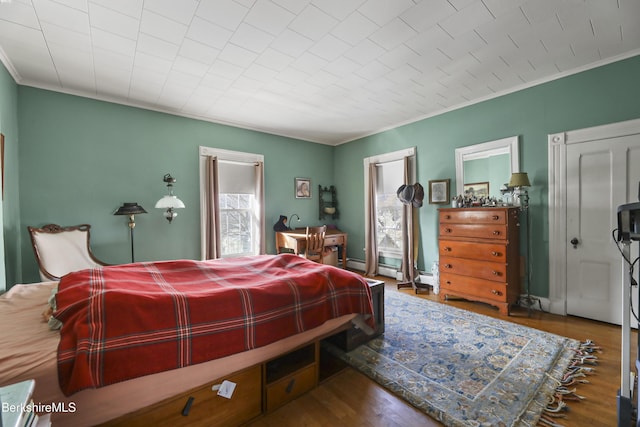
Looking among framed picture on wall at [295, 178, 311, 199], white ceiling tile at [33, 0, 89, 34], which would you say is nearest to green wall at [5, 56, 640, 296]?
white ceiling tile at [33, 0, 89, 34]

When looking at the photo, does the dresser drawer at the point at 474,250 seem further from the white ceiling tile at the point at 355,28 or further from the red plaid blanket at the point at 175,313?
the white ceiling tile at the point at 355,28

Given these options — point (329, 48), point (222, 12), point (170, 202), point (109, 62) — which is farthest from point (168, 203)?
point (329, 48)

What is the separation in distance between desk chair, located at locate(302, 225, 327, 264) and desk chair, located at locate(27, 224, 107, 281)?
2.65 meters

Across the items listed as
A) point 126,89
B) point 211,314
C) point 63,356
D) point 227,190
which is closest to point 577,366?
point 211,314

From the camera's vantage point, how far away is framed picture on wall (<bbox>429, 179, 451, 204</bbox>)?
395 cm

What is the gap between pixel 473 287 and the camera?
3.28m

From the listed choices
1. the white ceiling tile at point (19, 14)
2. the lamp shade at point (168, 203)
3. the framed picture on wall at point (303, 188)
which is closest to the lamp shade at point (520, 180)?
the framed picture on wall at point (303, 188)

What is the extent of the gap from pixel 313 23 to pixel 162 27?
3.86ft

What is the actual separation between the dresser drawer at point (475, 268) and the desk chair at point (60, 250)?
13.9 feet

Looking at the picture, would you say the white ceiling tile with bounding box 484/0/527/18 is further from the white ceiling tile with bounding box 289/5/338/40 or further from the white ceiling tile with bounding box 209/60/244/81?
the white ceiling tile with bounding box 209/60/244/81

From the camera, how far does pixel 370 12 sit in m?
1.94

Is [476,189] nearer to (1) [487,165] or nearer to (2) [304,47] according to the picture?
(1) [487,165]

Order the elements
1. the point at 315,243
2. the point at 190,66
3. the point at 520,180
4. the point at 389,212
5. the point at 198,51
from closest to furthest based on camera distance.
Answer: the point at 198,51
the point at 190,66
the point at 520,180
the point at 315,243
the point at 389,212

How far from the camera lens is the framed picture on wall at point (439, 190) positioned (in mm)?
3953
